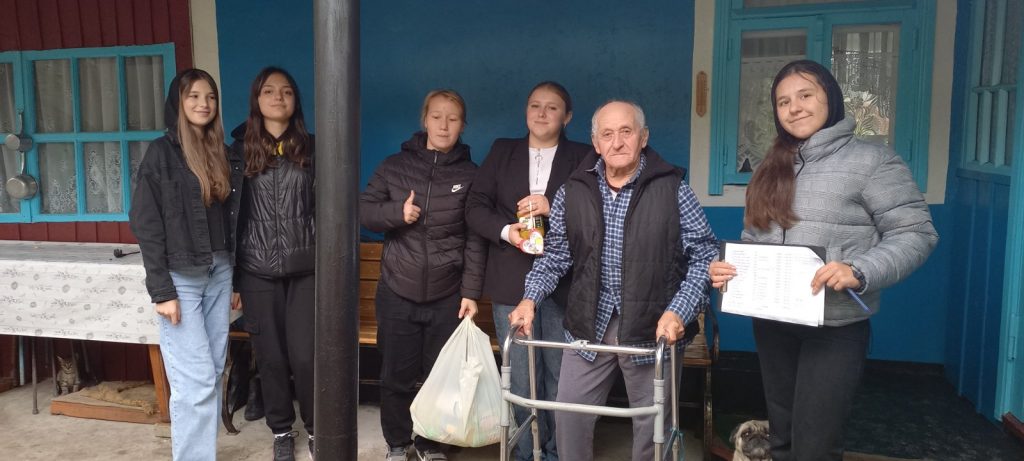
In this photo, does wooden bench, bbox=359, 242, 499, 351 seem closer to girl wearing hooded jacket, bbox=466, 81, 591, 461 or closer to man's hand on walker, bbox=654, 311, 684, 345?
girl wearing hooded jacket, bbox=466, 81, 591, 461

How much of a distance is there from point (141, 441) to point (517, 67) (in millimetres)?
3094

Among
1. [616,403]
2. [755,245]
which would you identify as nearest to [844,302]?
[755,245]

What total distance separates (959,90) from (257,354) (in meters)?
3.97

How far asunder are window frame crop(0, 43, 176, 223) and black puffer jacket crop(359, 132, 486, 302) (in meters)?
2.40

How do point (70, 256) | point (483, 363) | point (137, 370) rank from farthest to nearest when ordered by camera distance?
point (137, 370) → point (70, 256) → point (483, 363)

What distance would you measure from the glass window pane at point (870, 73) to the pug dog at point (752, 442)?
6.32ft

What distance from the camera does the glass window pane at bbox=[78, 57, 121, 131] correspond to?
5.13 m

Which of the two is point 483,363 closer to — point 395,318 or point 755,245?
point 395,318

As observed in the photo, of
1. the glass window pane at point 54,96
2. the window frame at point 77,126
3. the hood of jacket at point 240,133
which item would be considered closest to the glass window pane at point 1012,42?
the hood of jacket at point 240,133

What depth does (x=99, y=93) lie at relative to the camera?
5.18 m

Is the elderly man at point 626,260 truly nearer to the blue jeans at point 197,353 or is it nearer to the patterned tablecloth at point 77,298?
the blue jeans at point 197,353

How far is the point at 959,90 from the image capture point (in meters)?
4.12

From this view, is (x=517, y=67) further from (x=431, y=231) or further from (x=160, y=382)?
(x=160, y=382)

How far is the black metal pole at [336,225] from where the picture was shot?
238 cm
